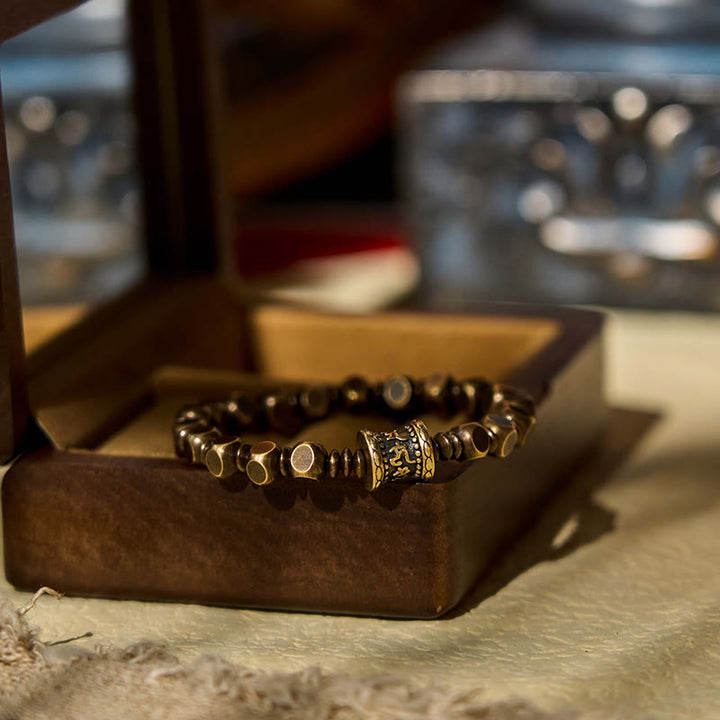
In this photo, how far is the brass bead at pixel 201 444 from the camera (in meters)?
0.58

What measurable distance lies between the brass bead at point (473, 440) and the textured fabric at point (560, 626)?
0.07 m

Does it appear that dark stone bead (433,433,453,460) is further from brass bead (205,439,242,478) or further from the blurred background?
the blurred background

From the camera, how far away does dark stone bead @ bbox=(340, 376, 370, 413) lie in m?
0.69

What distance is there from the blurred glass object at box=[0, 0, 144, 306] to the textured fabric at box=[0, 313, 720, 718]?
30 centimetres

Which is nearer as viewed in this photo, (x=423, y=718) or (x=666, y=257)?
(x=423, y=718)

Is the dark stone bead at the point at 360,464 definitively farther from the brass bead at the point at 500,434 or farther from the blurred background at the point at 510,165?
the blurred background at the point at 510,165

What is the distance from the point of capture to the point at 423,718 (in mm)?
501

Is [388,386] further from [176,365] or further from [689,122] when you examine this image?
[689,122]

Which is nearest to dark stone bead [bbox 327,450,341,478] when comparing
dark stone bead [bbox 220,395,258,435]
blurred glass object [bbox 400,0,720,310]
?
dark stone bead [bbox 220,395,258,435]

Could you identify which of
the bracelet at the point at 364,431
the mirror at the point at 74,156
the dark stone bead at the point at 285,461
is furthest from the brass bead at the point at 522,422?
the mirror at the point at 74,156

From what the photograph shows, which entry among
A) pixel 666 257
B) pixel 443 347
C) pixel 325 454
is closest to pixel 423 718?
pixel 325 454

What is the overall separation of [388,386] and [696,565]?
179 mm

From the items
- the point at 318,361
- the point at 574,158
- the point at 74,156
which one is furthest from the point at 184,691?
the point at 574,158

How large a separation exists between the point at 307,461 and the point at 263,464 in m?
0.02
